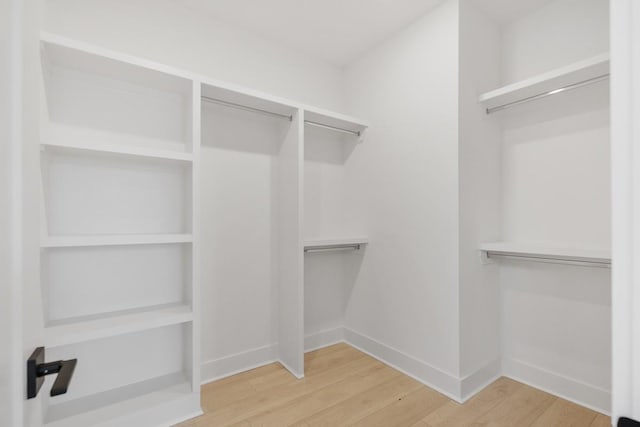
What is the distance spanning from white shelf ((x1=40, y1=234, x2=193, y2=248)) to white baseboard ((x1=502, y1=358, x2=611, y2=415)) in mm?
2324

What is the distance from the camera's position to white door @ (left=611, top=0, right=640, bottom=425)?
482mm

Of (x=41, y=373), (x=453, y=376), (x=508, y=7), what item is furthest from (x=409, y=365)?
(x=508, y=7)

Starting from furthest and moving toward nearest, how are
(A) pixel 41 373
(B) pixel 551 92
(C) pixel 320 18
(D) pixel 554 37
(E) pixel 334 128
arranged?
(E) pixel 334 128
(C) pixel 320 18
(D) pixel 554 37
(B) pixel 551 92
(A) pixel 41 373

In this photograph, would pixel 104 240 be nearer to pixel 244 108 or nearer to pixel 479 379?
pixel 244 108

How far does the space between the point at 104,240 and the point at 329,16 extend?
2.02 metres

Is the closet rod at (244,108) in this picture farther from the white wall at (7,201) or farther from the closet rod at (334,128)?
the white wall at (7,201)

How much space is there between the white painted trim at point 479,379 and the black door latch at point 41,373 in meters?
1.99

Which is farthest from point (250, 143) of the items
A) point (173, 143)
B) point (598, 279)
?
point (598, 279)

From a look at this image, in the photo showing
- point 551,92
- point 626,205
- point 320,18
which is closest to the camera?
point 626,205

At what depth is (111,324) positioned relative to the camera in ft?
5.03

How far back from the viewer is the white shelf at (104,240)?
140 centimetres

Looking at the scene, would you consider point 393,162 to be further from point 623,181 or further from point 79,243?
point 79,243

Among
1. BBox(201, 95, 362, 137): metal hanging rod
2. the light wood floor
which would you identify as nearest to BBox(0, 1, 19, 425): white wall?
the light wood floor

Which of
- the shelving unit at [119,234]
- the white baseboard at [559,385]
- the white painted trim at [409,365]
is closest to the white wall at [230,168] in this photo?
the shelving unit at [119,234]
